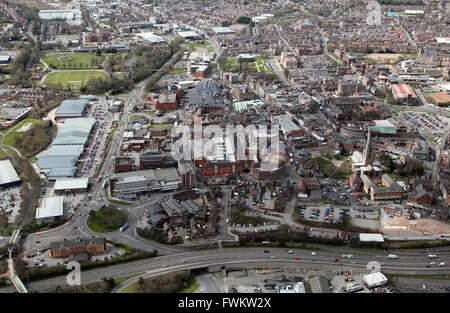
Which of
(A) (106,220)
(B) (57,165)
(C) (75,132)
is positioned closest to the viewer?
(A) (106,220)

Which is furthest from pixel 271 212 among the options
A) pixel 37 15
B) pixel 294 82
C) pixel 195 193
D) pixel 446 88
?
pixel 37 15

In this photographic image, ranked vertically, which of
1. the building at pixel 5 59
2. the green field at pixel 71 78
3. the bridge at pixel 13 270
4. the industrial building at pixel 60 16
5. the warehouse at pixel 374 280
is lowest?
the bridge at pixel 13 270

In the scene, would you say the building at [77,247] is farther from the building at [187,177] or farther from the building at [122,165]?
the building at [122,165]

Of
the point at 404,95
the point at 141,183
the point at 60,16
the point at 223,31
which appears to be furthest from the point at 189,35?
the point at 141,183

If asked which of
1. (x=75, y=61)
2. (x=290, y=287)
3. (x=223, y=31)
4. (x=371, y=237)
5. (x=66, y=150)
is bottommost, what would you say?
(x=290, y=287)

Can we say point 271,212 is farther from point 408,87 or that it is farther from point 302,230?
point 408,87

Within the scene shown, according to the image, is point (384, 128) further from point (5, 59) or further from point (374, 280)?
point (5, 59)

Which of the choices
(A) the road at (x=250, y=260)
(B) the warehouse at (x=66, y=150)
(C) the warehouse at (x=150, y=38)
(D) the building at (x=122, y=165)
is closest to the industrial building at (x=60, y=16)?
(C) the warehouse at (x=150, y=38)
